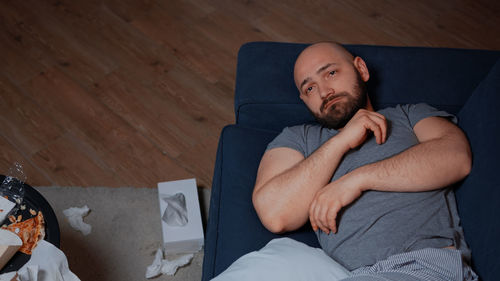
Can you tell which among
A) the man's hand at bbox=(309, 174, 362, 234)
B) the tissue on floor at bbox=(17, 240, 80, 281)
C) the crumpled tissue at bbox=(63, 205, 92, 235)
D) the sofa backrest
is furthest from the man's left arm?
the crumpled tissue at bbox=(63, 205, 92, 235)

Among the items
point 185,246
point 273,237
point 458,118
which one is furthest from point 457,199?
point 185,246

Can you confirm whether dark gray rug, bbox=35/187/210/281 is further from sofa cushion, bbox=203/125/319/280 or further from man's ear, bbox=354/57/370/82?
man's ear, bbox=354/57/370/82

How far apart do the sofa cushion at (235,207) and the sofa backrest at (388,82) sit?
97 millimetres

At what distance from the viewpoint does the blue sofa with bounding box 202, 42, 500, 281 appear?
1486mm

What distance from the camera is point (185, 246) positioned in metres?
1.90

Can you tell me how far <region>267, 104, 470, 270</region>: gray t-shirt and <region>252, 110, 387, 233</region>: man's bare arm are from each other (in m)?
0.07

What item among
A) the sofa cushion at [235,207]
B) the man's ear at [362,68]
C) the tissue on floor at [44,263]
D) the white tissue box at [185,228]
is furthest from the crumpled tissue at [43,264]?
the man's ear at [362,68]

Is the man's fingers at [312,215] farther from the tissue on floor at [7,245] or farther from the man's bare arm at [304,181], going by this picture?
the tissue on floor at [7,245]

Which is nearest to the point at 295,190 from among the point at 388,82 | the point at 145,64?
the point at 388,82

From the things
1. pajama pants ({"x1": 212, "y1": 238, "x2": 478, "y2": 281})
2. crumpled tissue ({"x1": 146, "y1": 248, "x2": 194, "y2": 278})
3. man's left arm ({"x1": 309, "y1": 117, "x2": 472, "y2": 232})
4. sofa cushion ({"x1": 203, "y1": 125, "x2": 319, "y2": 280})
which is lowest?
crumpled tissue ({"x1": 146, "y1": 248, "x2": 194, "y2": 278})

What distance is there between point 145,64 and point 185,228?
1.19 m

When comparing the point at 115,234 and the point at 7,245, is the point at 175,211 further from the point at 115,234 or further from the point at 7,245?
the point at 7,245

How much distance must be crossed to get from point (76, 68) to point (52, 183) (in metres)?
0.79

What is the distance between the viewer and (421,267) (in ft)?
4.17
